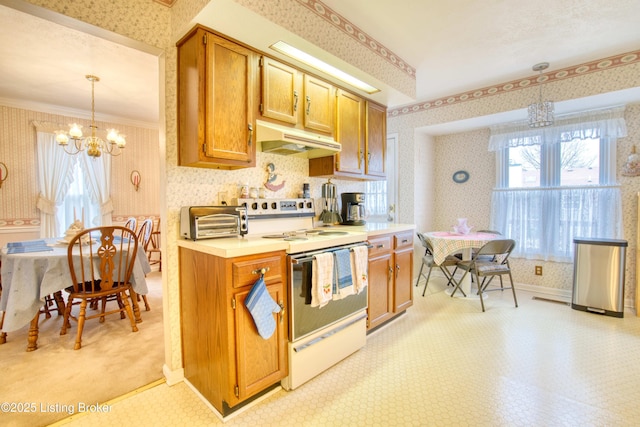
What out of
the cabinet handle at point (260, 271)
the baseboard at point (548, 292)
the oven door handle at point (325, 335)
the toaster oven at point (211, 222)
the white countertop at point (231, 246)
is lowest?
the baseboard at point (548, 292)

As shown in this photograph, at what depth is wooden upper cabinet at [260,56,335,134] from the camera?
218cm

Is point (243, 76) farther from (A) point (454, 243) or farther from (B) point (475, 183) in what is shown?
(B) point (475, 183)

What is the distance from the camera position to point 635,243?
3293 mm

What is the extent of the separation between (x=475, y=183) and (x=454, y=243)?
1507 mm

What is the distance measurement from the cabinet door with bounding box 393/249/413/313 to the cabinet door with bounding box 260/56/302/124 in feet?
5.29

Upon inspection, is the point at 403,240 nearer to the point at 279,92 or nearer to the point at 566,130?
the point at 279,92

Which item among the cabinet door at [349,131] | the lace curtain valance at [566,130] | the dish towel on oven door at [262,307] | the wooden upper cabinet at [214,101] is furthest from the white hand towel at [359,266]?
the lace curtain valance at [566,130]

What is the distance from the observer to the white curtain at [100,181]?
15.3 feet

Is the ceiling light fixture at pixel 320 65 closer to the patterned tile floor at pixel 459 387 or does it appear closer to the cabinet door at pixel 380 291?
the cabinet door at pixel 380 291

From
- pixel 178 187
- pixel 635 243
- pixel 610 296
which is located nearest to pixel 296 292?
pixel 178 187

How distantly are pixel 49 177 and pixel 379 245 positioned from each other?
191 inches

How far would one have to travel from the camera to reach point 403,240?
2.91 meters

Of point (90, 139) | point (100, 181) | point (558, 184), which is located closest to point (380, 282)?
point (558, 184)

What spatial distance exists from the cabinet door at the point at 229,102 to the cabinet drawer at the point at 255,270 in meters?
0.72
